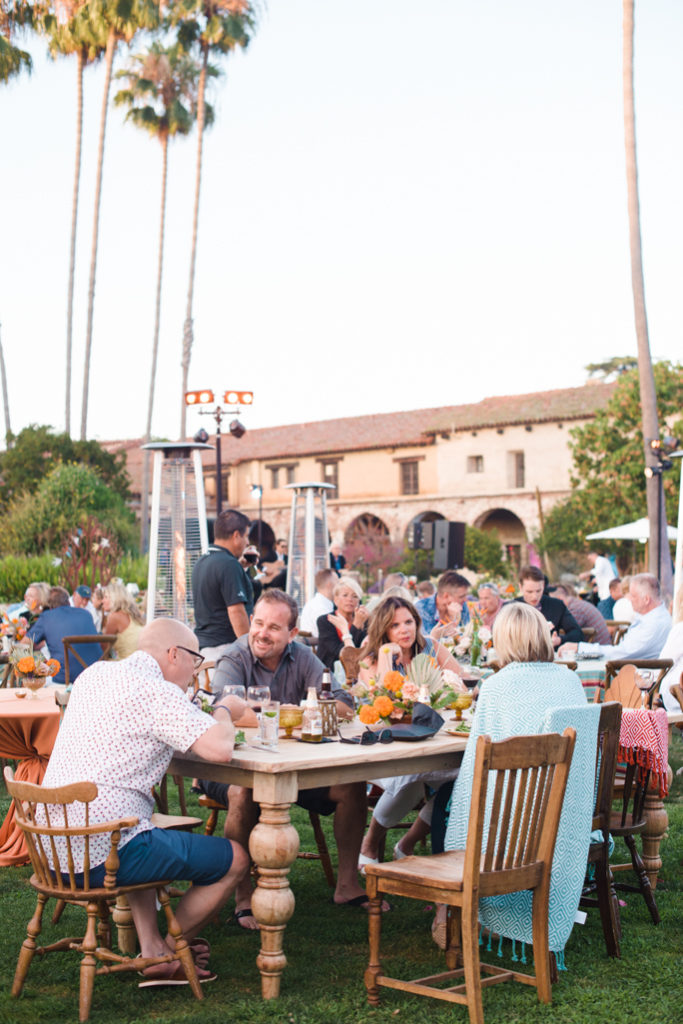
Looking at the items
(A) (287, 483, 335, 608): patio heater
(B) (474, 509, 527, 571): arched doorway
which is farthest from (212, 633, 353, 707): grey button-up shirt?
(B) (474, 509, 527, 571): arched doorway

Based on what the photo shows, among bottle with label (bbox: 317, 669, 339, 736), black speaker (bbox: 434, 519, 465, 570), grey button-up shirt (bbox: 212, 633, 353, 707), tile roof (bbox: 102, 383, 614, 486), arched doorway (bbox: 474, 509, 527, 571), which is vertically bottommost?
bottle with label (bbox: 317, 669, 339, 736)

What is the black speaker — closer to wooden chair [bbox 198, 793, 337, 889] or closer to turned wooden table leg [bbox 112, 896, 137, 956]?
wooden chair [bbox 198, 793, 337, 889]

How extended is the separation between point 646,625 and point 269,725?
4.81 metres

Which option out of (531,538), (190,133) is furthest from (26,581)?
(531,538)

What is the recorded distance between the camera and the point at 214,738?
12.8 ft

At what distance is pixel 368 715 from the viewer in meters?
4.59

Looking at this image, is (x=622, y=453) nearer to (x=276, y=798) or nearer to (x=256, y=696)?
(x=256, y=696)

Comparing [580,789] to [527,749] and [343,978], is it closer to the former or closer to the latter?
[527,749]

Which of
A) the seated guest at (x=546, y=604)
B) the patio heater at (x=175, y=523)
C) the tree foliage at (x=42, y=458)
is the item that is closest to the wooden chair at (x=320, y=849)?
the seated guest at (x=546, y=604)

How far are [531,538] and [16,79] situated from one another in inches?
876

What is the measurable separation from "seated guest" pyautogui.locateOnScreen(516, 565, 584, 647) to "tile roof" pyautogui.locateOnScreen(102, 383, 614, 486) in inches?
1122

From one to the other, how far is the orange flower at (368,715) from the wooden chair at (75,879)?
106 cm

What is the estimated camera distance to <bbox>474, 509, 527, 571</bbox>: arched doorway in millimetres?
→ 39969

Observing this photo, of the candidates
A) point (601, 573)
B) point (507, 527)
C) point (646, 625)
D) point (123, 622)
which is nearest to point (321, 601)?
point (123, 622)
